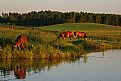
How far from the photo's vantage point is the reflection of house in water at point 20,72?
64.6ft

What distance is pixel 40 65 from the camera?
967 inches

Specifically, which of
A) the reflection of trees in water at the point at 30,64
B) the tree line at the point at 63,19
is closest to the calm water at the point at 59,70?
the reflection of trees in water at the point at 30,64

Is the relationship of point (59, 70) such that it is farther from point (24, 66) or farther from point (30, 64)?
point (30, 64)

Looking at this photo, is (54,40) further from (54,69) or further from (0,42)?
(54,69)

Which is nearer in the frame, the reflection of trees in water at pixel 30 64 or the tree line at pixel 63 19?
the reflection of trees in water at pixel 30 64

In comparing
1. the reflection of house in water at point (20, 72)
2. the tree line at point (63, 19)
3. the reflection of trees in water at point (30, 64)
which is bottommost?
→ the tree line at point (63, 19)

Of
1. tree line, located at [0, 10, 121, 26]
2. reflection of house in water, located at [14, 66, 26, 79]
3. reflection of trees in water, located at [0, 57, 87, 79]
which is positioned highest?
reflection of house in water, located at [14, 66, 26, 79]

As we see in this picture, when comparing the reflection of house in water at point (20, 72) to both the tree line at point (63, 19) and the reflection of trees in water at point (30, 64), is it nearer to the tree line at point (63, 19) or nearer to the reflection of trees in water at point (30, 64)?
the reflection of trees in water at point (30, 64)

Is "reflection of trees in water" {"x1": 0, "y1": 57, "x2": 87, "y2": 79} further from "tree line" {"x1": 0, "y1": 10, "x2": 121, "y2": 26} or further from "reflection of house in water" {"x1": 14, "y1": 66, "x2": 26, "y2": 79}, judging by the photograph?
"tree line" {"x1": 0, "y1": 10, "x2": 121, "y2": 26}

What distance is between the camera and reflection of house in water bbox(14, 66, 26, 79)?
19.7 m

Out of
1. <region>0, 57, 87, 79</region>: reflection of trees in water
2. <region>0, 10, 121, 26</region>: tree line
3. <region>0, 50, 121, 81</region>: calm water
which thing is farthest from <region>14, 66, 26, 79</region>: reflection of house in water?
<region>0, 10, 121, 26</region>: tree line

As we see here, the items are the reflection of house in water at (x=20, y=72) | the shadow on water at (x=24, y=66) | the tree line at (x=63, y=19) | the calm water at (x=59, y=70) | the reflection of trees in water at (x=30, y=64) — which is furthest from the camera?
the tree line at (x=63, y=19)

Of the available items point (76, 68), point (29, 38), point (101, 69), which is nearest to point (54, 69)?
point (76, 68)

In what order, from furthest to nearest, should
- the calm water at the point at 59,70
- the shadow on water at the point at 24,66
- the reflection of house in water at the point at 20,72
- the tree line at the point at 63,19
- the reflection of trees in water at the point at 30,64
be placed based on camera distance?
1. the tree line at the point at 63,19
2. the reflection of trees in water at the point at 30,64
3. the shadow on water at the point at 24,66
4. the reflection of house in water at the point at 20,72
5. the calm water at the point at 59,70
